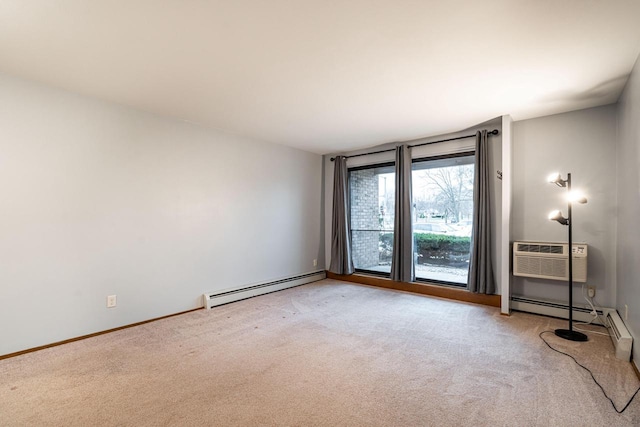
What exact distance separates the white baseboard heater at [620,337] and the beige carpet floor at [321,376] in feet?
0.25

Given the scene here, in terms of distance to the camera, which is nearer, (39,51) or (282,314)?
(39,51)

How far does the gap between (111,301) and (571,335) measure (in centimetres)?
457

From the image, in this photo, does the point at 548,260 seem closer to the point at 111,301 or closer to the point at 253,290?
the point at 253,290

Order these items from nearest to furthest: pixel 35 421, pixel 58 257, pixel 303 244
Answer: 1. pixel 35 421
2. pixel 58 257
3. pixel 303 244

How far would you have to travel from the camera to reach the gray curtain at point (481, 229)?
3.91 meters

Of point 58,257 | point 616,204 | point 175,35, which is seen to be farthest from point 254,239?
point 616,204

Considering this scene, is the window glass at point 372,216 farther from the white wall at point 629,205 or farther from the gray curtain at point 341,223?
the white wall at point 629,205

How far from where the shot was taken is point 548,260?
3395 mm

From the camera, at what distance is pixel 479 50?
2207mm

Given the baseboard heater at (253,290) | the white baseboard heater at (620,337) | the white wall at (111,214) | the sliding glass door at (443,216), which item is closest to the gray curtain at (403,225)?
the sliding glass door at (443,216)

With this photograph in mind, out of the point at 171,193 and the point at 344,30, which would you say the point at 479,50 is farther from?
the point at 171,193

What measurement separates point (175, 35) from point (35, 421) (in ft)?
8.22

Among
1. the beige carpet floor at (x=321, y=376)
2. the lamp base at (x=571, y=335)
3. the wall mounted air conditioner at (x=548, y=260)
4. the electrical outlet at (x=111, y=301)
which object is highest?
the wall mounted air conditioner at (x=548, y=260)

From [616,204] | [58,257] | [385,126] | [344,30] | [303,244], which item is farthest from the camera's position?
[303,244]
